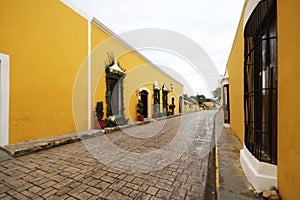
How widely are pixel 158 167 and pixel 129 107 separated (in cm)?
714

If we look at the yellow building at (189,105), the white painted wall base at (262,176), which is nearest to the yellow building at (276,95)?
the white painted wall base at (262,176)

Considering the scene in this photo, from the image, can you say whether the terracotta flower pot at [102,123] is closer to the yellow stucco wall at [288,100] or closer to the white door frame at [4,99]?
the white door frame at [4,99]

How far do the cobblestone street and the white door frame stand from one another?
992 millimetres

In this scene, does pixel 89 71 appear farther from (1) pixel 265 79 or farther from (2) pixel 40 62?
(1) pixel 265 79

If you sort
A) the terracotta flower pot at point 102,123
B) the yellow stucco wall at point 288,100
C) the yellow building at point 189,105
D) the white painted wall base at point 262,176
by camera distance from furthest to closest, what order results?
1. the yellow building at point 189,105
2. the terracotta flower pot at point 102,123
3. the white painted wall base at point 262,176
4. the yellow stucco wall at point 288,100

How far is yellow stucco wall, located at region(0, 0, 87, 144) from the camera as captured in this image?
13.5ft

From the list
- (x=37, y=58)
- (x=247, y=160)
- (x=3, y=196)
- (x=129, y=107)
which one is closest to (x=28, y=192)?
(x=3, y=196)

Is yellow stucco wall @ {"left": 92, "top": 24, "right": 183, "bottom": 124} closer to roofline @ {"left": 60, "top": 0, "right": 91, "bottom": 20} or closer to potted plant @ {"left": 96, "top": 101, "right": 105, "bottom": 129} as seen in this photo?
potted plant @ {"left": 96, "top": 101, "right": 105, "bottom": 129}

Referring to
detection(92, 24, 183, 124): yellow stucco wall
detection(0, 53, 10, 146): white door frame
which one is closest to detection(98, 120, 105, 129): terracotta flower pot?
detection(92, 24, 183, 124): yellow stucco wall

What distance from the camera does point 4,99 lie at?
Answer: 3.94 meters

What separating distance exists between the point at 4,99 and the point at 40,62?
1.49 m

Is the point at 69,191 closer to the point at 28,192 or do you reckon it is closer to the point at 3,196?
the point at 28,192

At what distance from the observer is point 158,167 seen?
10.1 ft

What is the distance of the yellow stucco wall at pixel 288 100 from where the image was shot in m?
1.26
